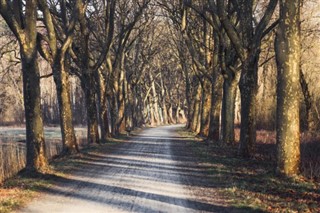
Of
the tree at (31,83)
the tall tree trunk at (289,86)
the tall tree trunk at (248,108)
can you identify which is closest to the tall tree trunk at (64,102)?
the tree at (31,83)

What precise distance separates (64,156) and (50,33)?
187 inches

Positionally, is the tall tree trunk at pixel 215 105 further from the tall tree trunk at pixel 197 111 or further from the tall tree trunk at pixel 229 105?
the tall tree trunk at pixel 197 111

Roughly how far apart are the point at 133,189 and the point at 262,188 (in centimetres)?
299

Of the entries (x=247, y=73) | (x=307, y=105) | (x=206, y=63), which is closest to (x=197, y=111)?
(x=206, y=63)

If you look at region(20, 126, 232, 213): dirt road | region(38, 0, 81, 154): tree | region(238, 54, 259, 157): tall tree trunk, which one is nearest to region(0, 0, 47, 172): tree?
region(20, 126, 232, 213): dirt road

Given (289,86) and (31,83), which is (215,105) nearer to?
(31,83)

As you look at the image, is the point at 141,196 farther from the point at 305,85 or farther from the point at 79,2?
the point at 305,85

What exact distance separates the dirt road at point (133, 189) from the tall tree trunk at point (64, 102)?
2019mm

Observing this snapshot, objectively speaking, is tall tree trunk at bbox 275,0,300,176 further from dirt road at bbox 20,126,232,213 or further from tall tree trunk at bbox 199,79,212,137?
tall tree trunk at bbox 199,79,212,137

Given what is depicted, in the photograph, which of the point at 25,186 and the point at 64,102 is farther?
the point at 64,102

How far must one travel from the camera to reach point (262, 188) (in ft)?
33.0

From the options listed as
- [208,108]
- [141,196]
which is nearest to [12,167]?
[141,196]

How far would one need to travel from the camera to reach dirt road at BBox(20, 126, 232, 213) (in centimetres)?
857

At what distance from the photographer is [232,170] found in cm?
1303
